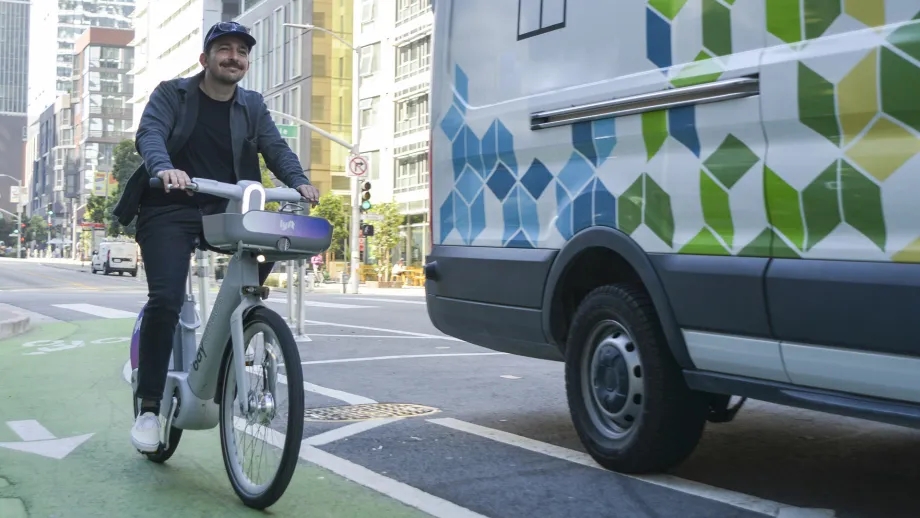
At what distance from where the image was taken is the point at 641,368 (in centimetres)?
473

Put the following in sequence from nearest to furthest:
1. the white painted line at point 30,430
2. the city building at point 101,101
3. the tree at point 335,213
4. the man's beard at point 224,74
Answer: the man's beard at point 224,74
the white painted line at point 30,430
the tree at point 335,213
the city building at point 101,101

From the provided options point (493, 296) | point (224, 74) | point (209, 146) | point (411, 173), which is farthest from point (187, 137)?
point (411, 173)

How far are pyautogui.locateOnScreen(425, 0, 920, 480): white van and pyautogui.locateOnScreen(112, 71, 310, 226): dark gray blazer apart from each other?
1.24 m

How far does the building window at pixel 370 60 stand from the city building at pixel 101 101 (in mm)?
99145

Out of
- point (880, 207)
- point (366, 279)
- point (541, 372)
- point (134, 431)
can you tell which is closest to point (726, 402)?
point (880, 207)

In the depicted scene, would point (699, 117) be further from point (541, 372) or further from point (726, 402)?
point (541, 372)

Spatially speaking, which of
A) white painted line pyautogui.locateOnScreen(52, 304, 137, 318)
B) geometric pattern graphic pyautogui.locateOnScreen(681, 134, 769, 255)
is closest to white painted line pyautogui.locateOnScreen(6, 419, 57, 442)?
geometric pattern graphic pyautogui.locateOnScreen(681, 134, 769, 255)

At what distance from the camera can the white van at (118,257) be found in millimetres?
60812

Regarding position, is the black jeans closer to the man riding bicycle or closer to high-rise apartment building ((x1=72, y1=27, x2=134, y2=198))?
the man riding bicycle

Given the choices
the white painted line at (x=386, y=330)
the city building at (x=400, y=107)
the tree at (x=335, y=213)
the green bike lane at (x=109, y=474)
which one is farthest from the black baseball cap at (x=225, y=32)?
the city building at (x=400, y=107)

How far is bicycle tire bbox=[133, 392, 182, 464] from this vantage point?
4.95 metres

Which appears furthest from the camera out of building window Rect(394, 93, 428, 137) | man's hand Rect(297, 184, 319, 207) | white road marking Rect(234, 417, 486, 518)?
building window Rect(394, 93, 428, 137)

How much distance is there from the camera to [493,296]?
570 centimetres

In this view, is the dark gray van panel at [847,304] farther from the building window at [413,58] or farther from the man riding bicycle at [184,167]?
the building window at [413,58]
